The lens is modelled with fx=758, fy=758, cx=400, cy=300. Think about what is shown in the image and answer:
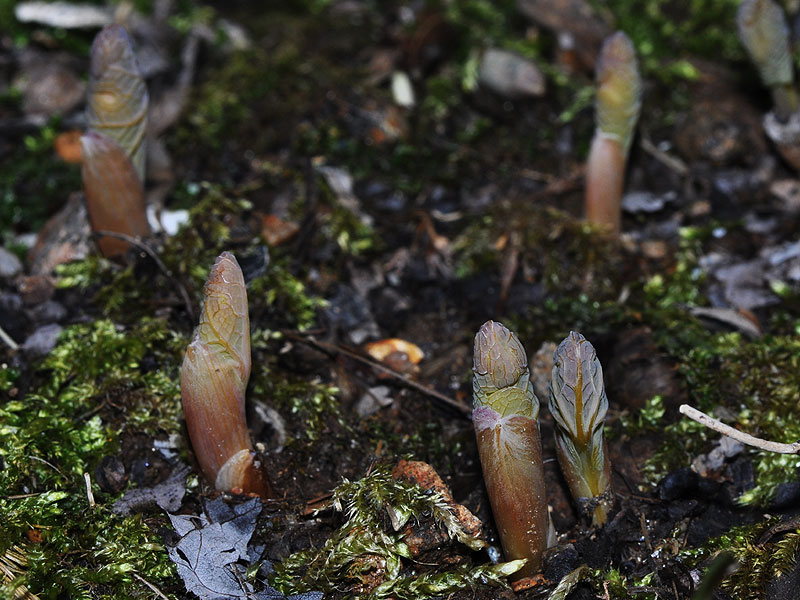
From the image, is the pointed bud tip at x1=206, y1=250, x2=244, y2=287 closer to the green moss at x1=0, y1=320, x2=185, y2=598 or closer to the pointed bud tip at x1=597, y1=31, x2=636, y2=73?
the green moss at x1=0, y1=320, x2=185, y2=598

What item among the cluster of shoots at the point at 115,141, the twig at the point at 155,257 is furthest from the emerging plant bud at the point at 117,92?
the twig at the point at 155,257

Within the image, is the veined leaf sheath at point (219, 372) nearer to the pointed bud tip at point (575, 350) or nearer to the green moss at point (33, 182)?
the pointed bud tip at point (575, 350)

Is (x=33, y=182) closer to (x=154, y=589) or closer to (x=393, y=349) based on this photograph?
(x=393, y=349)

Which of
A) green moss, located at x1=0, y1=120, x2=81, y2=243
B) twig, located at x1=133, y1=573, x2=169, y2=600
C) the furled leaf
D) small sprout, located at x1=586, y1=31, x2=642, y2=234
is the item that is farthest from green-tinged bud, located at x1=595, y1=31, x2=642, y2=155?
twig, located at x1=133, y1=573, x2=169, y2=600

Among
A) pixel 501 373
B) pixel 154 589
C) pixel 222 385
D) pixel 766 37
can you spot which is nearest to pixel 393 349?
pixel 222 385

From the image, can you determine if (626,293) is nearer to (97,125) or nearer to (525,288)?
(525,288)

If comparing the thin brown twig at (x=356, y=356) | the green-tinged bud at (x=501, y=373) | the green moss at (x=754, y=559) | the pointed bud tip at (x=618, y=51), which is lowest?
the thin brown twig at (x=356, y=356)
